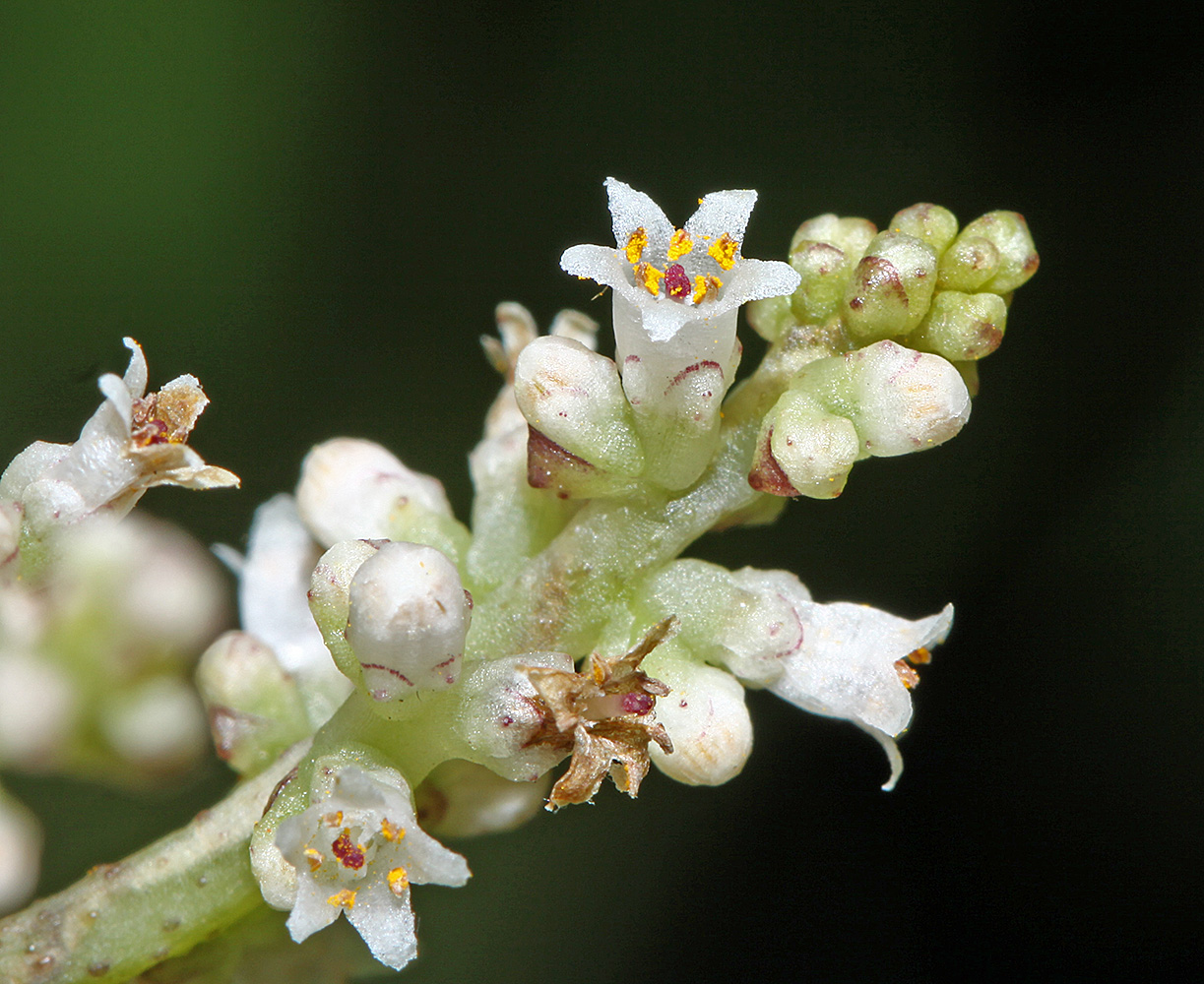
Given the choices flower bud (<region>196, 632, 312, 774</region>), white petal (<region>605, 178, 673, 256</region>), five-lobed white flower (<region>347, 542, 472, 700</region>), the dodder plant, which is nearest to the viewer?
five-lobed white flower (<region>347, 542, 472, 700</region>)

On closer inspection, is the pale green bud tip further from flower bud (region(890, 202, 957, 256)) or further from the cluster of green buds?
flower bud (region(890, 202, 957, 256))

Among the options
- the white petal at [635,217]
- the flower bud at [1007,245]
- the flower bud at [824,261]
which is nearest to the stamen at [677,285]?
the white petal at [635,217]

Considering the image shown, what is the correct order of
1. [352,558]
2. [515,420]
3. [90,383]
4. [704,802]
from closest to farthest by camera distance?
[352,558] → [515,420] → [90,383] → [704,802]

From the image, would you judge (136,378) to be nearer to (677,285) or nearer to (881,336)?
(677,285)

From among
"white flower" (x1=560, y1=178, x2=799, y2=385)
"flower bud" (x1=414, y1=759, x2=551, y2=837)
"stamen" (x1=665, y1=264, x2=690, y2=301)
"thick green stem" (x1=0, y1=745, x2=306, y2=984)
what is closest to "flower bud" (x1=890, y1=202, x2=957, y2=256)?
"white flower" (x1=560, y1=178, x2=799, y2=385)

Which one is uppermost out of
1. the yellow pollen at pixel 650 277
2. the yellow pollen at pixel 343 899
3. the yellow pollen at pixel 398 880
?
the yellow pollen at pixel 650 277

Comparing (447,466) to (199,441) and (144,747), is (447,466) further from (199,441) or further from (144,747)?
(144,747)

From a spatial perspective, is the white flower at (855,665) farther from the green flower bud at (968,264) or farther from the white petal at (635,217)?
the white petal at (635,217)

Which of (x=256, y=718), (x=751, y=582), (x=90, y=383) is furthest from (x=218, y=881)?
(x=90, y=383)
